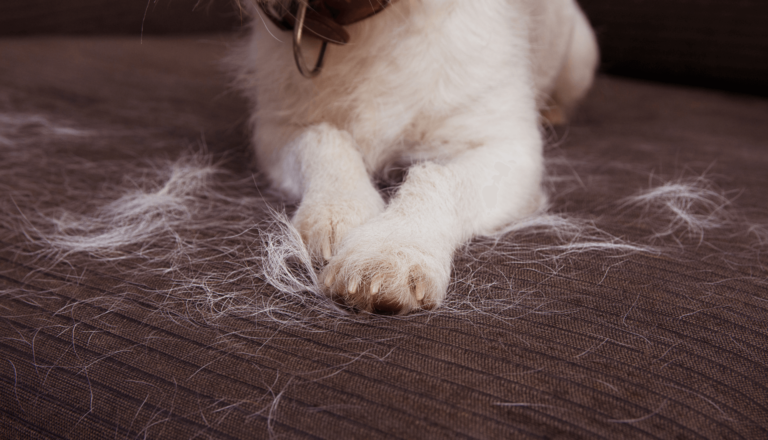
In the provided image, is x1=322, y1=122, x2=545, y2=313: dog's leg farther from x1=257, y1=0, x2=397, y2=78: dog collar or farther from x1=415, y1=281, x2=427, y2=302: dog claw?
x1=257, y1=0, x2=397, y2=78: dog collar

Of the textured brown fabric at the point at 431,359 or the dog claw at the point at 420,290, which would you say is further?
the dog claw at the point at 420,290

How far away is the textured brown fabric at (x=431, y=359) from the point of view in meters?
0.44

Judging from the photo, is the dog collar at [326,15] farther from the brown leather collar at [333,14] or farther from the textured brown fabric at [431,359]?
the textured brown fabric at [431,359]

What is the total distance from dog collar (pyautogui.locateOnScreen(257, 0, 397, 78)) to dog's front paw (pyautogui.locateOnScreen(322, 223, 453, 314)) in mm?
309

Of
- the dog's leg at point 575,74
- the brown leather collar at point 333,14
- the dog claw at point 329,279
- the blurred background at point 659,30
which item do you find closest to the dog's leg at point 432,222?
the dog claw at point 329,279

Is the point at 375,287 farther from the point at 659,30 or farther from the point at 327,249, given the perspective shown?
the point at 659,30

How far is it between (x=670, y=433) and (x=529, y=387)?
4.5 inches

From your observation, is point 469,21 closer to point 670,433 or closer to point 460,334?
point 460,334

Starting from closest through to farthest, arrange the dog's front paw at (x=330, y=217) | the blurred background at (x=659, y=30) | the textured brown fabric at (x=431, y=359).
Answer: the textured brown fabric at (x=431, y=359) < the dog's front paw at (x=330, y=217) < the blurred background at (x=659, y=30)

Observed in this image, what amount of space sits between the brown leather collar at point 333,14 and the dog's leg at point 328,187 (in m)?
0.17

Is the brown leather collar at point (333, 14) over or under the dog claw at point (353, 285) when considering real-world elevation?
over

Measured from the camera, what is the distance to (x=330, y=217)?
681mm

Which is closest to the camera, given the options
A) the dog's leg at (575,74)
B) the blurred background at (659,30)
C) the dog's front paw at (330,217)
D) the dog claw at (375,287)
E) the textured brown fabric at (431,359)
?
the textured brown fabric at (431,359)

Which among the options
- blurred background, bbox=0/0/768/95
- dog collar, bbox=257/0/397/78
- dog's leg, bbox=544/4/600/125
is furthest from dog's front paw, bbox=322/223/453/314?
blurred background, bbox=0/0/768/95
